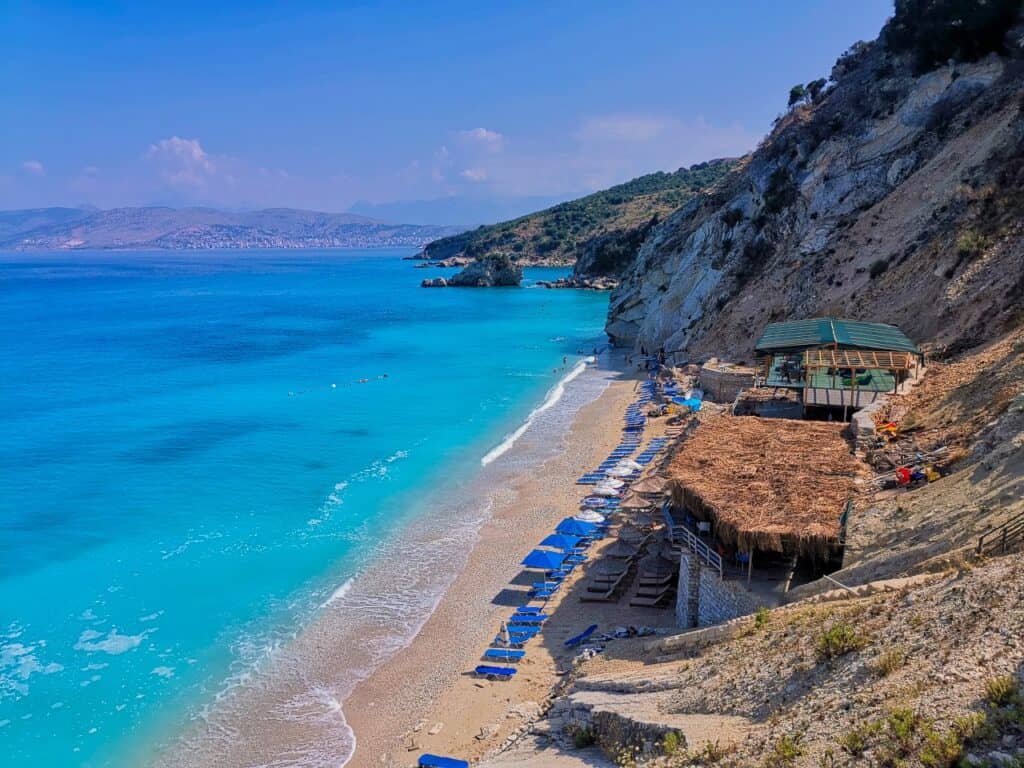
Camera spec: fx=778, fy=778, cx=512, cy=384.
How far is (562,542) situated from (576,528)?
1.00m

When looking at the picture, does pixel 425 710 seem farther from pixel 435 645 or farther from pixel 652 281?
pixel 652 281

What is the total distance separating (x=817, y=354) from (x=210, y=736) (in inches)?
800

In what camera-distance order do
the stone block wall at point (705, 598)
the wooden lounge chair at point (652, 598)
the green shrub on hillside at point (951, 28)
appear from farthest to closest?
the green shrub on hillside at point (951, 28), the wooden lounge chair at point (652, 598), the stone block wall at point (705, 598)

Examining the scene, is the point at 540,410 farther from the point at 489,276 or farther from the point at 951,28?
the point at 489,276

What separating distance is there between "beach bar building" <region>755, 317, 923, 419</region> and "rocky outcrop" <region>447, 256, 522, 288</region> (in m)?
112

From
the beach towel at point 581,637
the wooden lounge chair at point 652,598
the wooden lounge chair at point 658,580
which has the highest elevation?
the wooden lounge chair at point 658,580

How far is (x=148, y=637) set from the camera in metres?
21.0

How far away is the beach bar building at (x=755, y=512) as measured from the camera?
15.8 metres

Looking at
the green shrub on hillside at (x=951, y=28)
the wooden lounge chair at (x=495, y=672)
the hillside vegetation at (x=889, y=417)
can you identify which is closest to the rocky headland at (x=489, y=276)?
the hillside vegetation at (x=889, y=417)

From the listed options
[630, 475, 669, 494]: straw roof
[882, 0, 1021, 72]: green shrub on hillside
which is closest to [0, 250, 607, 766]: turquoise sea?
[630, 475, 669, 494]: straw roof

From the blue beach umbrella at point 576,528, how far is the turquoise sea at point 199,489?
4608mm

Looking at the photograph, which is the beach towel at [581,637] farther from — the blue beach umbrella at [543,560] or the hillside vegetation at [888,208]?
the hillside vegetation at [888,208]

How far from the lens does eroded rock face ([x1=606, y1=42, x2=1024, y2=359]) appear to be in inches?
1217

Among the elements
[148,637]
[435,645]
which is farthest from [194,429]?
[435,645]
